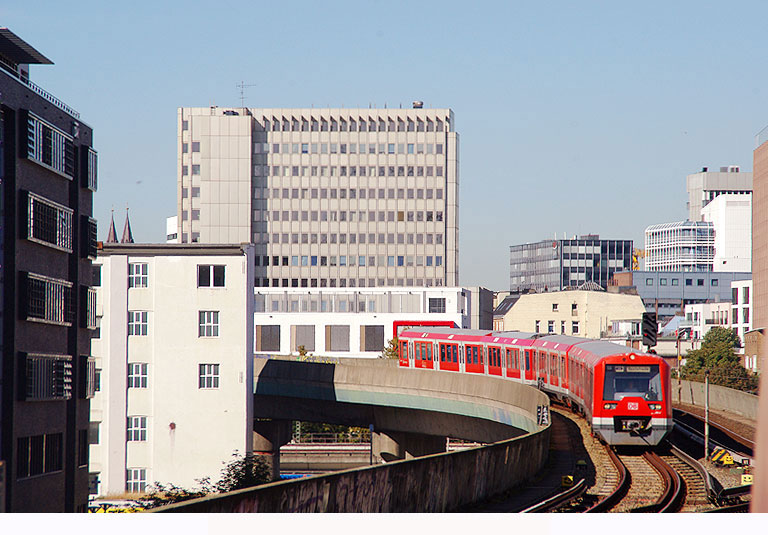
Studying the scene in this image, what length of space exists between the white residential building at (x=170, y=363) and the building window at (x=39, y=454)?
55.3 ft

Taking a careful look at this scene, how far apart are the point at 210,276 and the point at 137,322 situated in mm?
5345

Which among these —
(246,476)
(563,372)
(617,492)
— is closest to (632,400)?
(617,492)

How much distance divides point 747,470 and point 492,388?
60.0 ft

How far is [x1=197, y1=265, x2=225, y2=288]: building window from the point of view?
66750 mm

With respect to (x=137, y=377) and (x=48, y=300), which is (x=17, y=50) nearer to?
(x=48, y=300)

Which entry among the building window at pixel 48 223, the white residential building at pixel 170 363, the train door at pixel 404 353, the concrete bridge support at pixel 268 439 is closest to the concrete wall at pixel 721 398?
the train door at pixel 404 353

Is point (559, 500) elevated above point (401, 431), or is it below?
above

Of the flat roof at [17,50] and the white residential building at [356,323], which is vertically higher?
the flat roof at [17,50]

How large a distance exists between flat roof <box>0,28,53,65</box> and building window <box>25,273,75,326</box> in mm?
12051

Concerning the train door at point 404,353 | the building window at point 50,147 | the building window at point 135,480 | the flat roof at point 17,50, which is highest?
the flat roof at point 17,50

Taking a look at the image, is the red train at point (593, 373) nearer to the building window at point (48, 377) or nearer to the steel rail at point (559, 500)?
the steel rail at point (559, 500)

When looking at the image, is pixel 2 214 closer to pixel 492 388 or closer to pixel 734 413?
pixel 492 388

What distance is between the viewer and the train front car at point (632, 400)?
33344 mm

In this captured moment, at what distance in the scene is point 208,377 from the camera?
65750 millimetres
